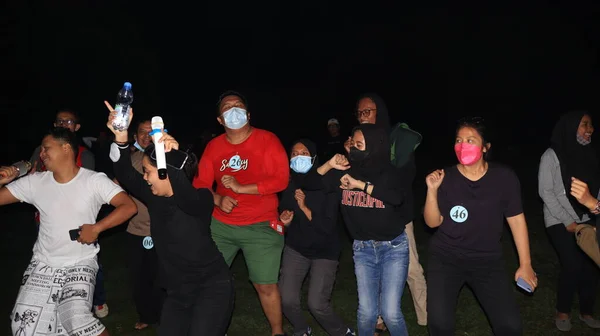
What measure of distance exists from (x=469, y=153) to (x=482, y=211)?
0.51 m

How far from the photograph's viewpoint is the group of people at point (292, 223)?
13.3ft

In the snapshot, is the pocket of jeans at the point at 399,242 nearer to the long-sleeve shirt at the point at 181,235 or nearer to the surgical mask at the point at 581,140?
the long-sleeve shirt at the point at 181,235

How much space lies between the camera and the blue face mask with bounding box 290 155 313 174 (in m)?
5.34

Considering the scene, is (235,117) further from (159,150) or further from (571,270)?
(571,270)

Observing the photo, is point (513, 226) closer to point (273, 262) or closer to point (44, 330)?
point (273, 262)

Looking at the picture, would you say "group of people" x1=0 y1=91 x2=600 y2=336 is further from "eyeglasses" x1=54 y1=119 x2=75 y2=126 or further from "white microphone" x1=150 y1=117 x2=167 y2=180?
"eyeglasses" x1=54 y1=119 x2=75 y2=126

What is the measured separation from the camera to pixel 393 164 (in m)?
5.13

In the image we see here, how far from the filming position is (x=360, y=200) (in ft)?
15.4

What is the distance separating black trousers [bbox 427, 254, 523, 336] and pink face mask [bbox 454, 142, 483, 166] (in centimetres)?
86

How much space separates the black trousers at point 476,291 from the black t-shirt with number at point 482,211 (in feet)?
0.33

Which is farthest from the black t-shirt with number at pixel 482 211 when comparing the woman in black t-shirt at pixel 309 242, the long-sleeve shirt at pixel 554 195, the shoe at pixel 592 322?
the shoe at pixel 592 322

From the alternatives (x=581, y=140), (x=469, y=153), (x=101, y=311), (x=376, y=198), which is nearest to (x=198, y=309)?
(x=376, y=198)

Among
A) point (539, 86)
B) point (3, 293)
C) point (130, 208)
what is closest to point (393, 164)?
point (130, 208)

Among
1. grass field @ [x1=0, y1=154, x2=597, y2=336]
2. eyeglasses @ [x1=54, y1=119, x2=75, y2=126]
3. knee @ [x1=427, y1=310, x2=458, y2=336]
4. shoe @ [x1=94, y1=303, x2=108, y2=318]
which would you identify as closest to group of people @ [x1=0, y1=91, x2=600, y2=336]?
knee @ [x1=427, y1=310, x2=458, y2=336]
